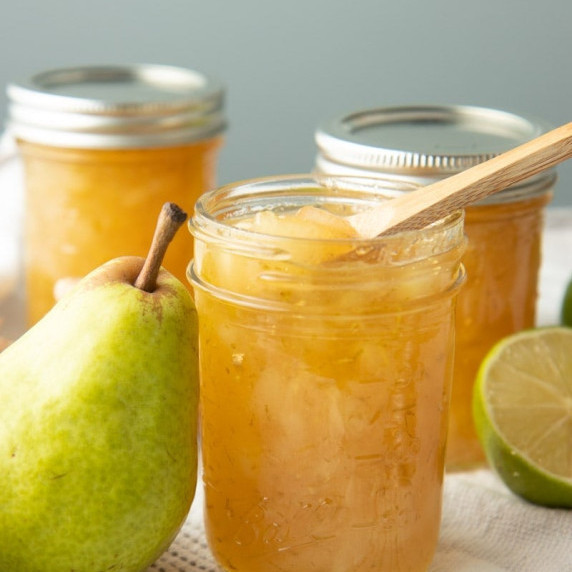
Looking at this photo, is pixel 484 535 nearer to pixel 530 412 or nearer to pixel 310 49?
pixel 530 412

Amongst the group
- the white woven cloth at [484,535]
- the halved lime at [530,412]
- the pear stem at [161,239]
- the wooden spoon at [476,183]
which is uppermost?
the wooden spoon at [476,183]

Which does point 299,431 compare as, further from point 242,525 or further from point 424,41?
point 424,41

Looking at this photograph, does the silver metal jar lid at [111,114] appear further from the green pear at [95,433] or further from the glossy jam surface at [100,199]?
the green pear at [95,433]

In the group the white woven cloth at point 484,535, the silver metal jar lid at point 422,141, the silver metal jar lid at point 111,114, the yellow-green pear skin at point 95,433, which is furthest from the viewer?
the silver metal jar lid at point 111,114

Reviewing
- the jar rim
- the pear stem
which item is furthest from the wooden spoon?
the pear stem

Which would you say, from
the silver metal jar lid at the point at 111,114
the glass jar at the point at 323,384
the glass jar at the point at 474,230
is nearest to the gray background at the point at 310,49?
the silver metal jar lid at the point at 111,114

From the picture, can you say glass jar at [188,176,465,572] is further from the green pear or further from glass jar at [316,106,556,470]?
glass jar at [316,106,556,470]

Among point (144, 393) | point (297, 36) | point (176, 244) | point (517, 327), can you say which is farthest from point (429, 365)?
point (297, 36)
